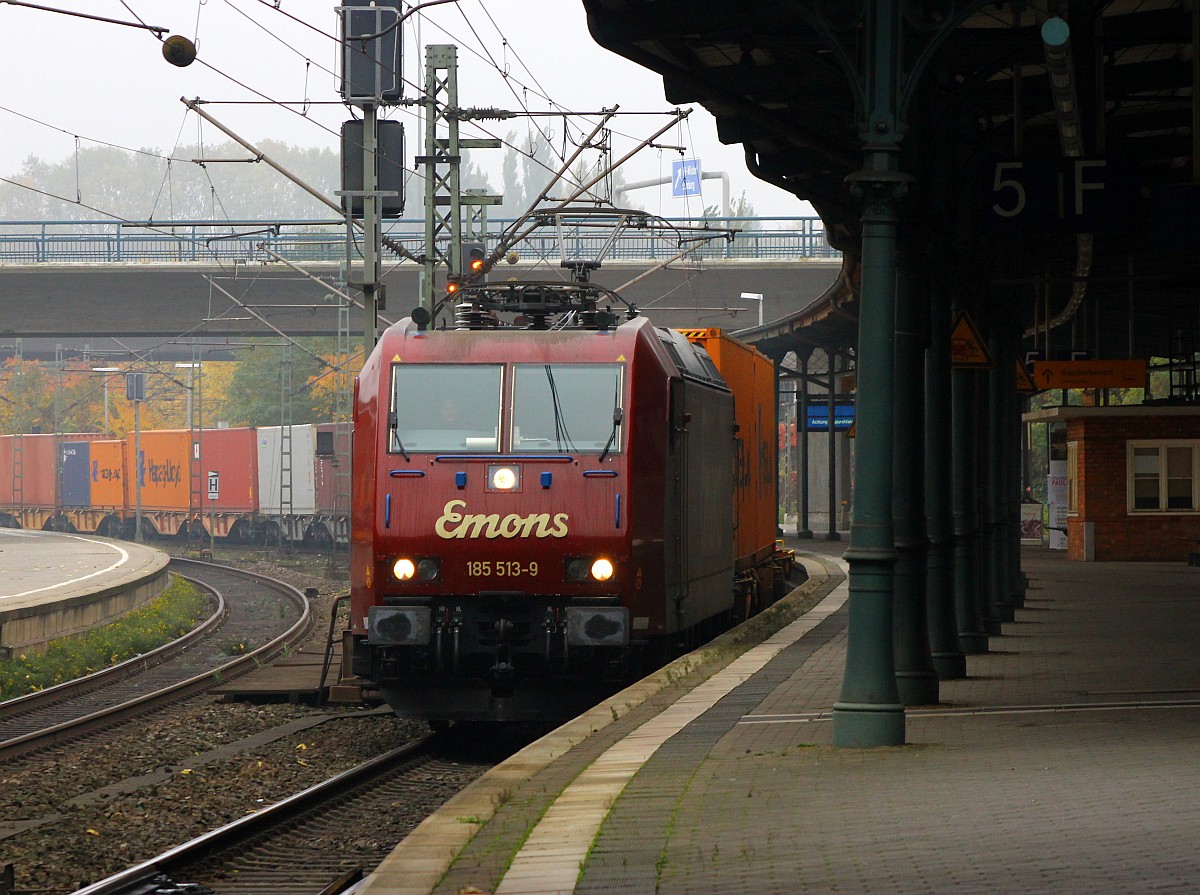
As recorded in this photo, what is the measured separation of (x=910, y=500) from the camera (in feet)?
37.9

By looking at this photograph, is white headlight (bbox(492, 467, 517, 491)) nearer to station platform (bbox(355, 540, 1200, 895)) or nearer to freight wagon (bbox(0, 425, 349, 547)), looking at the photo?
station platform (bbox(355, 540, 1200, 895))

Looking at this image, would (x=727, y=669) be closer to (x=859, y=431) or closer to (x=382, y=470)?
(x=382, y=470)

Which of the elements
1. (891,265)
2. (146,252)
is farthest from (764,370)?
(146,252)

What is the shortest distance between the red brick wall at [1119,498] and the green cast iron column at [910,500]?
21.9 metres

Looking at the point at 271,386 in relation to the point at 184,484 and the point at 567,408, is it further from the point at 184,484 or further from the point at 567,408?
the point at 567,408

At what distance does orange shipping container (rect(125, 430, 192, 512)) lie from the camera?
56.2 meters

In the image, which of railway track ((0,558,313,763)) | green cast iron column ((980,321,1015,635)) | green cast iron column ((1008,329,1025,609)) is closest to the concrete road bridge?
railway track ((0,558,313,763))

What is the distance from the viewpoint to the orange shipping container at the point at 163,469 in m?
56.2

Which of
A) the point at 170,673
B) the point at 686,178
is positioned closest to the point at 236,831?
the point at 170,673

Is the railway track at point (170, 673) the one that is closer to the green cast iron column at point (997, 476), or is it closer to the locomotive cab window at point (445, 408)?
the locomotive cab window at point (445, 408)

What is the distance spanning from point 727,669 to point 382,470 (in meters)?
3.32

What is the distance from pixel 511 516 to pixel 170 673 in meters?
11.1

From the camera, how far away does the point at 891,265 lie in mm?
9398

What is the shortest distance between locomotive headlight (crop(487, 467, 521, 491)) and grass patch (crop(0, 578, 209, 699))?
1003cm
